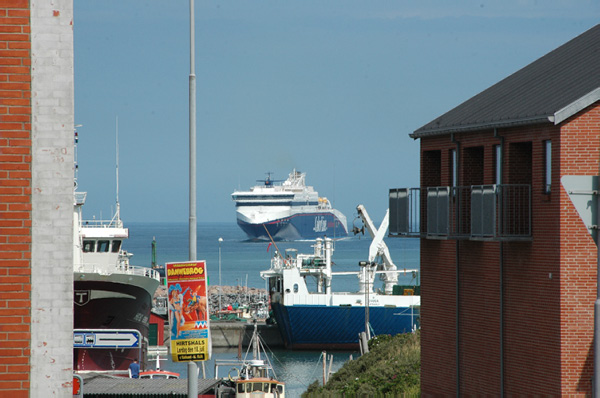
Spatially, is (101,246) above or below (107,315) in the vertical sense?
above

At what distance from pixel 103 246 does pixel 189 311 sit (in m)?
51.2

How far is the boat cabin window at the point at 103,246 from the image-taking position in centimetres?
6638

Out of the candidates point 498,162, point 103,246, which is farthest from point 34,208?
point 103,246

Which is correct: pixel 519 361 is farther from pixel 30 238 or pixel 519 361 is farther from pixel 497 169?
pixel 30 238

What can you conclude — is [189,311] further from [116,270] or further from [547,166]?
[116,270]

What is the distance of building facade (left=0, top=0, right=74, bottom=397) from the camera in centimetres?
1164

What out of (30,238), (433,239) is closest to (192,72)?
(30,238)

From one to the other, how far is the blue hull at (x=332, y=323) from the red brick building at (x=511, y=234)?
159 feet

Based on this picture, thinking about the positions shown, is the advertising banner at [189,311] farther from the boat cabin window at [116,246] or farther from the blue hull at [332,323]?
the blue hull at [332,323]

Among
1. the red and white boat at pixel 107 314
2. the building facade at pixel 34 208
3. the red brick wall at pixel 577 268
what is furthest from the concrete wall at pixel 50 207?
the red and white boat at pixel 107 314

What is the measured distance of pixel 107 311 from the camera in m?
56.2

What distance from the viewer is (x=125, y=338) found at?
173 ft

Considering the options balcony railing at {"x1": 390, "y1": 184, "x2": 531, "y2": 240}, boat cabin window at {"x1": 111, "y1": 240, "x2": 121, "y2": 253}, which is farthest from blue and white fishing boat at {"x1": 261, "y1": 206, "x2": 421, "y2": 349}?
balcony railing at {"x1": 390, "y1": 184, "x2": 531, "y2": 240}

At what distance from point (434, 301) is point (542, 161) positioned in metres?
7.05
